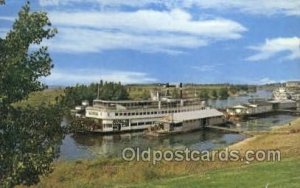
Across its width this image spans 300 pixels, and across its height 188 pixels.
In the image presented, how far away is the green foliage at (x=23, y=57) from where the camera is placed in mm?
12406

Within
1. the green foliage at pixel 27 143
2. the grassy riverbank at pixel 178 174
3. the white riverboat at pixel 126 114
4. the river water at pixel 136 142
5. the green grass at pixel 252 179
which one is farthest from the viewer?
the white riverboat at pixel 126 114

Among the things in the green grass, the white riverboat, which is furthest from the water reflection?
the green grass

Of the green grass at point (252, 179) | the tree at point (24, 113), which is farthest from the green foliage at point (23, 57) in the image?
the green grass at point (252, 179)

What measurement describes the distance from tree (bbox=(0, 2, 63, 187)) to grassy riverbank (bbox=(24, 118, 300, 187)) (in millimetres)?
10966

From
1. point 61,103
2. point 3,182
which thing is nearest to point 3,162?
point 3,182

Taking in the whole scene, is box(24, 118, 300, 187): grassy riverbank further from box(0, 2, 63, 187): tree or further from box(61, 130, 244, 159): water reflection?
box(61, 130, 244, 159): water reflection

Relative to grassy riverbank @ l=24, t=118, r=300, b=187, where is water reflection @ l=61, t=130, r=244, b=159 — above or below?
below

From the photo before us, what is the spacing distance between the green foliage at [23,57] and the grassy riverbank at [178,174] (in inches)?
460

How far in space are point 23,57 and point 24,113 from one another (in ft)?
4.74

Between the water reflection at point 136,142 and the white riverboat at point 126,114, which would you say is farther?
the white riverboat at point 126,114

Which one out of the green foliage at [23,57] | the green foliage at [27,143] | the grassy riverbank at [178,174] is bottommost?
the grassy riverbank at [178,174]

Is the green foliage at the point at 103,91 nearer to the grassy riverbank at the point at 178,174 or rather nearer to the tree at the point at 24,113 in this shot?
the grassy riverbank at the point at 178,174

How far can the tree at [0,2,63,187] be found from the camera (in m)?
12.3

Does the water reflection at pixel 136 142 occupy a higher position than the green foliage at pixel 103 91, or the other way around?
the green foliage at pixel 103 91
